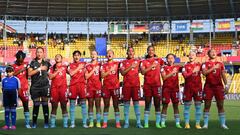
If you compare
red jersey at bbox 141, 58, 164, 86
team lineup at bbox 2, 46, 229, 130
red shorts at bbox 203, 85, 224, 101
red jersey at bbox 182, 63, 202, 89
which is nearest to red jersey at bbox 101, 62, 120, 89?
team lineup at bbox 2, 46, 229, 130

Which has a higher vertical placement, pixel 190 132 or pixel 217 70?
pixel 217 70

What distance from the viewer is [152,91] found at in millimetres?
11438

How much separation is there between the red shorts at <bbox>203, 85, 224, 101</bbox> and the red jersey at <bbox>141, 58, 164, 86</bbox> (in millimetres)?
1362

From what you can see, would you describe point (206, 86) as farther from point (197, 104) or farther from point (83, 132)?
point (83, 132)

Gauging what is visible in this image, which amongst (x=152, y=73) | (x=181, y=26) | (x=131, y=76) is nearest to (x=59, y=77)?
(x=131, y=76)

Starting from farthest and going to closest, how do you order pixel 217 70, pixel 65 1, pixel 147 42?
pixel 147 42
pixel 65 1
pixel 217 70

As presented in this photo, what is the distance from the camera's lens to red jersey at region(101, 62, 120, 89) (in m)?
11.6

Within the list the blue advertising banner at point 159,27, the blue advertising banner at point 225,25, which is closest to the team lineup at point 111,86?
the blue advertising banner at point 159,27

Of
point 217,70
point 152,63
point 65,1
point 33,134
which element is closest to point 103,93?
point 152,63

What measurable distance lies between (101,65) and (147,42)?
3592 cm

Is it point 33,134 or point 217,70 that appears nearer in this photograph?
point 33,134

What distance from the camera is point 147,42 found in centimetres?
4741

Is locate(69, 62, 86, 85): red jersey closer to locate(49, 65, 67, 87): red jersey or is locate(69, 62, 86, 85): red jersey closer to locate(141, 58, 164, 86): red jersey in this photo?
locate(49, 65, 67, 87): red jersey

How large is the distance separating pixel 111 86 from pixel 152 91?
1209 millimetres
